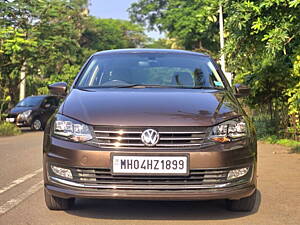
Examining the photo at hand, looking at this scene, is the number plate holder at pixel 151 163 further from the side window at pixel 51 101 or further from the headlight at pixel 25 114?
the side window at pixel 51 101

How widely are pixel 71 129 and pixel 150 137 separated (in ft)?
2.23

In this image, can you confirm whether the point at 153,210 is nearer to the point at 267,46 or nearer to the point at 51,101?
the point at 267,46

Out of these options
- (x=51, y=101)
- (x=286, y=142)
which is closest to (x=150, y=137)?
(x=286, y=142)

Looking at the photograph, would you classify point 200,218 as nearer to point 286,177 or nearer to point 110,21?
point 286,177

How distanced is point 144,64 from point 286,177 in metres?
2.70

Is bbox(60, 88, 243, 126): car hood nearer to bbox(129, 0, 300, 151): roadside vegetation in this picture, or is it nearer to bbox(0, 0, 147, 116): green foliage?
bbox(129, 0, 300, 151): roadside vegetation

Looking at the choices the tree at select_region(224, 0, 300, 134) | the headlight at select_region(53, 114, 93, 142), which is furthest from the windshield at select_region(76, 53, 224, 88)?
the tree at select_region(224, 0, 300, 134)

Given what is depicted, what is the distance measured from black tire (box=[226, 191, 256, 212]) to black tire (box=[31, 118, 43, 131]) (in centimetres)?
1646

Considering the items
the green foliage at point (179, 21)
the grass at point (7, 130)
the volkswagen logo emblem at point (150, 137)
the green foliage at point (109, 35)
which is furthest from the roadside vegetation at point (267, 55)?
the green foliage at point (109, 35)

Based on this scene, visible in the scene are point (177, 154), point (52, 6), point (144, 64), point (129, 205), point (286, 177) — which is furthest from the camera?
point (52, 6)

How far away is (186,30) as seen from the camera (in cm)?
3288

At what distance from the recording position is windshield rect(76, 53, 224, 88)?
5.62m

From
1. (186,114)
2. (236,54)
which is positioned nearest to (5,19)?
(236,54)

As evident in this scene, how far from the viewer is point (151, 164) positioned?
4.30 meters
